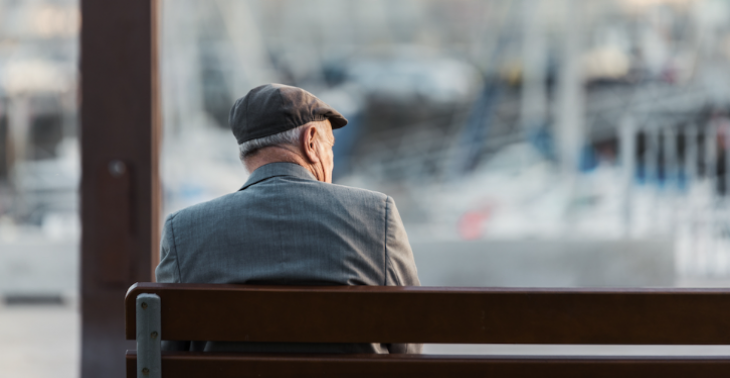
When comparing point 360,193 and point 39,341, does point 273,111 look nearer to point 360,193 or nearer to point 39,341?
point 360,193

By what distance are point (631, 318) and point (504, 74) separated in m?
9.15

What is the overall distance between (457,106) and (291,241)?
9111 mm

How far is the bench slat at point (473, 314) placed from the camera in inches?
40.0

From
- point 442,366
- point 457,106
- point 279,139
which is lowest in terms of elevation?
point 442,366

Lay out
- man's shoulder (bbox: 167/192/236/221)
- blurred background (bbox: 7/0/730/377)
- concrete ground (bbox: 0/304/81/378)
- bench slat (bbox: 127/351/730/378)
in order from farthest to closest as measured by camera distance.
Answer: blurred background (bbox: 7/0/730/377), concrete ground (bbox: 0/304/81/378), man's shoulder (bbox: 167/192/236/221), bench slat (bbox: 127/351/730/378)

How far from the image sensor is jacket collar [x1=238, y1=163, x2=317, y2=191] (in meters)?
1.17

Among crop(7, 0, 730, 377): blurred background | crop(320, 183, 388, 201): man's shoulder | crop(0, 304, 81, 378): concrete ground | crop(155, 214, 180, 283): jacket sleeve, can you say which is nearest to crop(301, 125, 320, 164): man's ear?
crop(320, 183, 388, 201): man's shoulder

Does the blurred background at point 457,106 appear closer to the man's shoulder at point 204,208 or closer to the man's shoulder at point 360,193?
the man's shoulder at point 360,193

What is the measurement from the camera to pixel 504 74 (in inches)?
387

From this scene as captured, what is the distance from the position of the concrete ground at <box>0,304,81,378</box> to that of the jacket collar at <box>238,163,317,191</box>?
189cm

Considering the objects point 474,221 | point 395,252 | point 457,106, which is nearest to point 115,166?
point 395,252

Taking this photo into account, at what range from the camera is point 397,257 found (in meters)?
1.12

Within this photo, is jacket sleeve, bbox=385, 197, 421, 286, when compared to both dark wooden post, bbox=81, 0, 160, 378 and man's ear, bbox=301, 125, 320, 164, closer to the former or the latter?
man's ear, bbox=301, 125, 320, 164

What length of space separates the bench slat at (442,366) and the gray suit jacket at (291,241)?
51 mm
